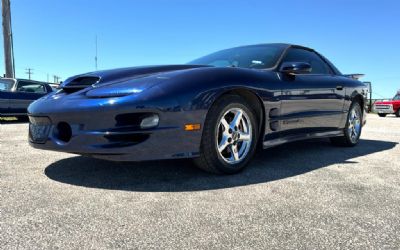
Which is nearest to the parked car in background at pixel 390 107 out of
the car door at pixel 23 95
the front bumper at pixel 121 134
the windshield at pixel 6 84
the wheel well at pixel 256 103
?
the car door at pixel 23 95

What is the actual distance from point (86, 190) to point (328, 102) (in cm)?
303

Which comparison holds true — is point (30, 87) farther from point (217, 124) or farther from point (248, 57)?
point (217, 124)

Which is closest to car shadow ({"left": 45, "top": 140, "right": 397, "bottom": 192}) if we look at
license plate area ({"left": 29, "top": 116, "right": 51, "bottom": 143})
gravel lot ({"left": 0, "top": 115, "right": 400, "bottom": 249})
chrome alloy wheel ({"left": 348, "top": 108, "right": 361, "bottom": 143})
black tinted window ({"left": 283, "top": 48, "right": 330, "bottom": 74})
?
gravel lot ({"left": 0, "top": 115, "right": 400, "bottom": 249})

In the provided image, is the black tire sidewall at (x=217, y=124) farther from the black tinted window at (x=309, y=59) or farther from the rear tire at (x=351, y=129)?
the rear tire at (x=351, y=129)

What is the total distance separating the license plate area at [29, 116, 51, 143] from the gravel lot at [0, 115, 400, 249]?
29cm

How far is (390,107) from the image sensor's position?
66.8 ft

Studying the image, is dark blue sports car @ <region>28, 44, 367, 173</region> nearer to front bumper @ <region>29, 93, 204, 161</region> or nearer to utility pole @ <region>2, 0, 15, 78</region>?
front bumper @ <region>29, 93, 204, 161</region>

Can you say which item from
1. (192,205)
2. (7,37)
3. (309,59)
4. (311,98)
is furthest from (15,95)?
(192,205)

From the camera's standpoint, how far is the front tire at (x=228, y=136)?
9.53ft

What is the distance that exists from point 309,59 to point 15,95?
328 inches

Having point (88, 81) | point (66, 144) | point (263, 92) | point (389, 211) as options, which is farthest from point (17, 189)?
point (389, 211)

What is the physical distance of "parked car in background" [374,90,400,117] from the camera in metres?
20.3

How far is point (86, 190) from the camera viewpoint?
2.54m

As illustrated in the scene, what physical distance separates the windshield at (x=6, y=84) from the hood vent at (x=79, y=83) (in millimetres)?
7897
